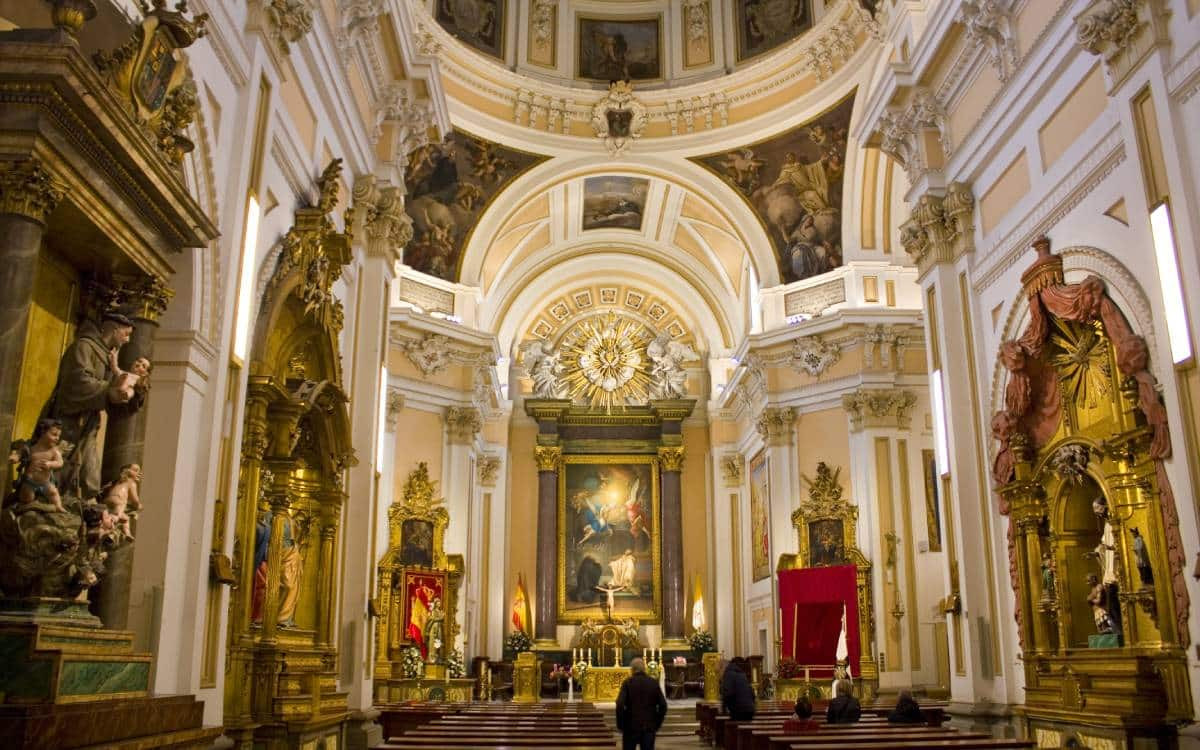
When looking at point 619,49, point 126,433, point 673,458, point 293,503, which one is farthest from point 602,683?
point 126,433

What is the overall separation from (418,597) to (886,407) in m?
8.80

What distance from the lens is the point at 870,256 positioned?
60.7 feet

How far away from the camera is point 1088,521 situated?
350 inches

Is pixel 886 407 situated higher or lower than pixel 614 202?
lower

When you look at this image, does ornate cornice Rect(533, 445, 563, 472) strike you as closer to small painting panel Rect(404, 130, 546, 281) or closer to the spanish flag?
the spanish flag

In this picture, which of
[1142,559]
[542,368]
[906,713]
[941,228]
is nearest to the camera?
[1142,559]

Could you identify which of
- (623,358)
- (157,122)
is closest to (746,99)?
(623,358)

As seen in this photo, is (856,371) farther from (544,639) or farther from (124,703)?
(124,703)

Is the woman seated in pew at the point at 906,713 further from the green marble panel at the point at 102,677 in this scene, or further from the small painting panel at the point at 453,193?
the small painting panel at the point at 453,193

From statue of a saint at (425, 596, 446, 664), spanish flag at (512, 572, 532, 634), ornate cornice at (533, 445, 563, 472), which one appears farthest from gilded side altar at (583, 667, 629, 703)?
ornate cornice at (533, 445, 563, 472)

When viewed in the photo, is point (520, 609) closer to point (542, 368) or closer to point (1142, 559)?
point (542, 368)

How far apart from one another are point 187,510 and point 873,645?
42.4ft

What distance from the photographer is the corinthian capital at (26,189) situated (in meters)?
4.38

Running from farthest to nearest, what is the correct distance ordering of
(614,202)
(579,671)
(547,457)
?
(547,457), (614,202), (579,671)
